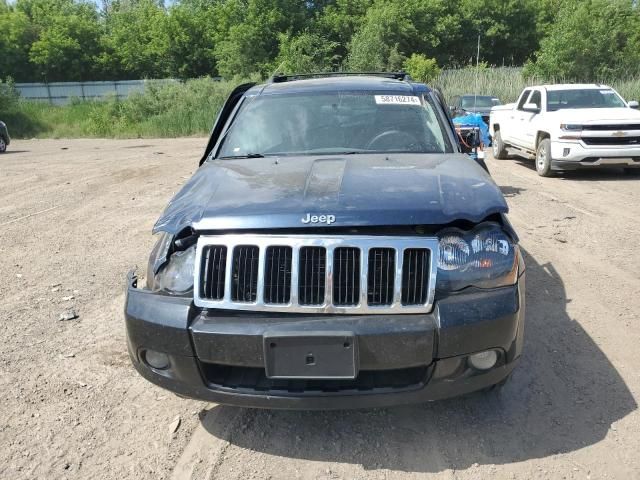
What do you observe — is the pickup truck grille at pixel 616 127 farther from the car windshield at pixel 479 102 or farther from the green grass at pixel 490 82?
the green grass at pixel 490 82

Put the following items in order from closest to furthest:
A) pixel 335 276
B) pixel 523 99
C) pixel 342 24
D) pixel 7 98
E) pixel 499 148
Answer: pixel 335 276
pixel 523 99
pixel 499 148
pixel 7 98
pixel 342 24

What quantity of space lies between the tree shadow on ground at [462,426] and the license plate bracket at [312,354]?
1.80ft

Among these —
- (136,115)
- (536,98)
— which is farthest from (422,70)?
(536,98)

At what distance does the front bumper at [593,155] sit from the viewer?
10.2m

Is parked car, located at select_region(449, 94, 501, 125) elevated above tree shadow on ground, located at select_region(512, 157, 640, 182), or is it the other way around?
parked car, located at select_region(449, 94, 501, 125)

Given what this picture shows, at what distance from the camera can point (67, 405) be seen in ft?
10.9

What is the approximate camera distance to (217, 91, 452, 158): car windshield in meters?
3.97

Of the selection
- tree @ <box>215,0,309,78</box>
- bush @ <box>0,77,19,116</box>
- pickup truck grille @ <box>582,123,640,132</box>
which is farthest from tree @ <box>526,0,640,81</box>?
bush @ <box>0,77,19,116</box>

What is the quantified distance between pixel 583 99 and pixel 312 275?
1085cm

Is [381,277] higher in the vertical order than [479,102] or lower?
higher

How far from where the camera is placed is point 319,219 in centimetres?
264

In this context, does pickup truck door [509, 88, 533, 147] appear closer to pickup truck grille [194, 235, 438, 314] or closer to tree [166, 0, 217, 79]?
pickup truck grille [194, 235, 438, 314]

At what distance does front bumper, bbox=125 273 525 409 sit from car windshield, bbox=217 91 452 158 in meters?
1.56

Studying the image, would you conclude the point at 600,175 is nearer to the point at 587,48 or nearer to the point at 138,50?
the point at 587,48
